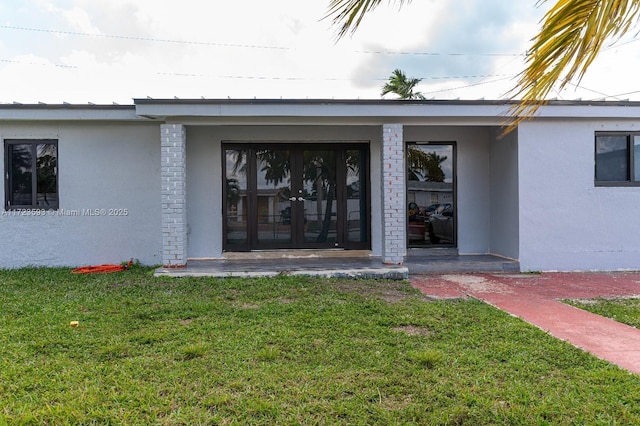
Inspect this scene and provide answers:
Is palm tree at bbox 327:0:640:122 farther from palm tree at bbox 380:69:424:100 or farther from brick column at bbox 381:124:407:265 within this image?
palm tree at bbox 380:69:424:100

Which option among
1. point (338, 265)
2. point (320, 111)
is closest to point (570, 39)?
point (320, 111)

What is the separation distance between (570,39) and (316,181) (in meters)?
6.68

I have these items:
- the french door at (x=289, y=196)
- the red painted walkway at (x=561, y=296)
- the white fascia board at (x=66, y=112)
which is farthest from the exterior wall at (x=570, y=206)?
the white fascia board at (x=66, y=112)

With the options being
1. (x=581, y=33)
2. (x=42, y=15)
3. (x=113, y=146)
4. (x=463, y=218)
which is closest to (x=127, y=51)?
(x=42, y=15)

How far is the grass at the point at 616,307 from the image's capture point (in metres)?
4.57

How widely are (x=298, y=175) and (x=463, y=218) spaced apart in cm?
369

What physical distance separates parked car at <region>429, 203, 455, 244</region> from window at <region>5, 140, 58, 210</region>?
7709 mm

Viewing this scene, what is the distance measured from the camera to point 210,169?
833 centimetres

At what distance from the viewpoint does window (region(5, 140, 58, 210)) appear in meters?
7.70

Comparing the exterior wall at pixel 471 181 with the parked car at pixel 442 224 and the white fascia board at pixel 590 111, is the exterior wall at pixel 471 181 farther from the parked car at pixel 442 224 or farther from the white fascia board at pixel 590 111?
the white fascia board at pixel 590 111

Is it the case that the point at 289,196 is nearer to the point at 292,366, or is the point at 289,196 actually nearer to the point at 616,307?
the point at 292,366

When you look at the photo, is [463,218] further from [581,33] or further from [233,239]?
[581,33]

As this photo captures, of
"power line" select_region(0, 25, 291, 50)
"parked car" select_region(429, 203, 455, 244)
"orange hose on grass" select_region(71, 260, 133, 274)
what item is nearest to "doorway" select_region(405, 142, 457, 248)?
"parked car" select_region(429, 203, 455, 244)

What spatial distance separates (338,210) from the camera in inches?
338
